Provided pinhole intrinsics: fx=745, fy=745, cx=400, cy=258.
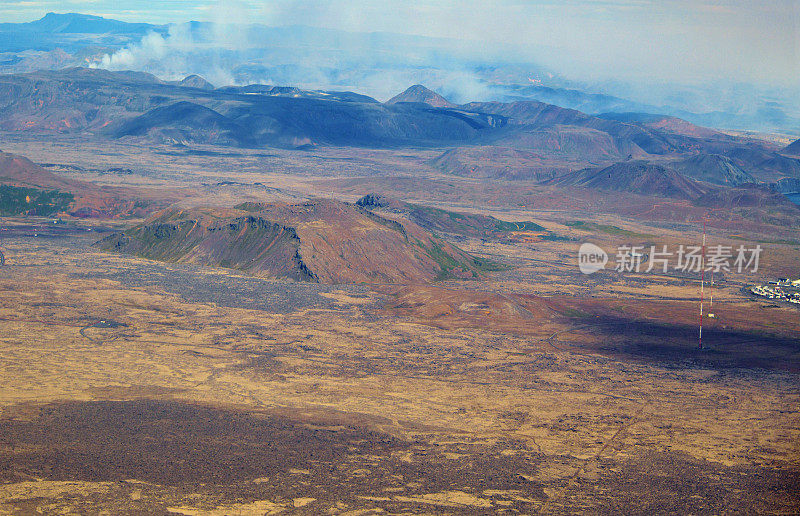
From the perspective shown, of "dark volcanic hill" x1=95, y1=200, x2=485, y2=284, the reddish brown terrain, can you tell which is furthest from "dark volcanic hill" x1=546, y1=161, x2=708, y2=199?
"dark volcanic hill" x1=95, y1=200, x2=485, y2=284

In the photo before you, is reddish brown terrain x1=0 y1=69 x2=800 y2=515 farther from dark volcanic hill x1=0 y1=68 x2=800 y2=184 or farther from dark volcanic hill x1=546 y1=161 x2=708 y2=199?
dark volcanic hill x1=0 y1=68 x2=800 y2=184

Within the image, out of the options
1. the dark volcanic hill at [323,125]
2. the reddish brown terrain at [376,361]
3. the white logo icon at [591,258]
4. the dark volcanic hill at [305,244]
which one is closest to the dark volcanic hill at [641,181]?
the reddish brown terrain at [376,361]

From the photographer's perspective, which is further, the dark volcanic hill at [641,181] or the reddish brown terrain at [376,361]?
the dark volcanic hill at [641,181]

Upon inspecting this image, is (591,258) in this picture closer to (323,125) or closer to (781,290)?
(781,290)

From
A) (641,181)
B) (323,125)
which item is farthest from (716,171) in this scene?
(323,125)

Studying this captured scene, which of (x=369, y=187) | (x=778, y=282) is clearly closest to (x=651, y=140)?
(x=369, y=187)

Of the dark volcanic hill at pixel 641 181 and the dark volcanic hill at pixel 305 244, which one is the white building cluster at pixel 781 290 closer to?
the dark volcanic hill at pixel 305 244
